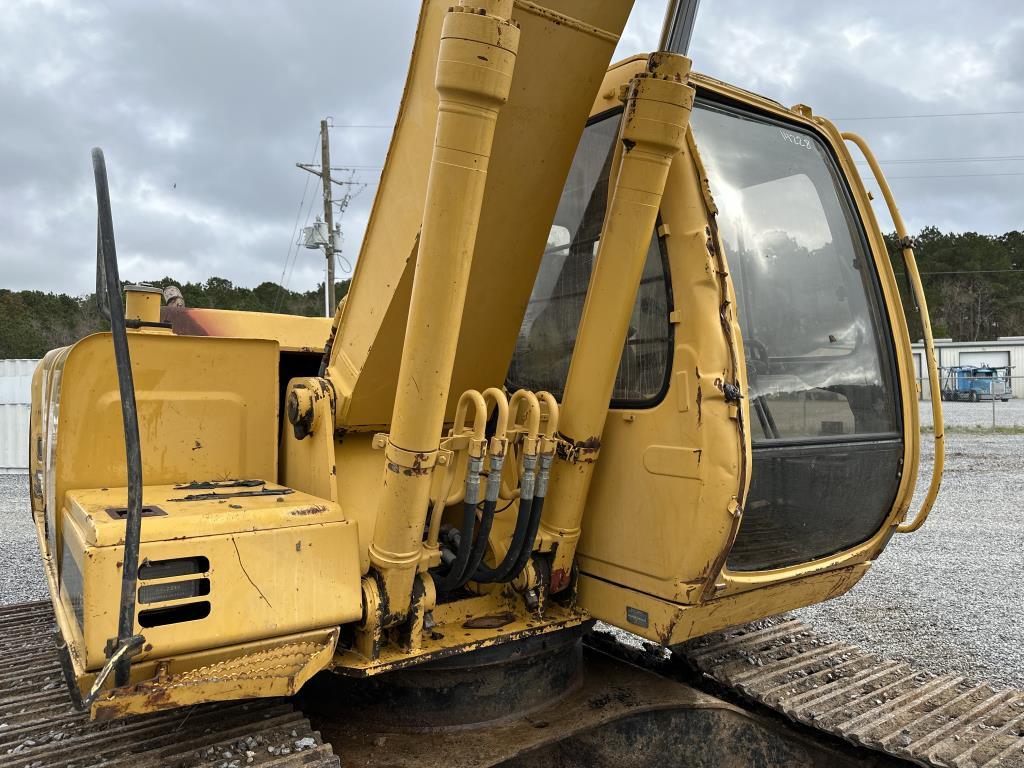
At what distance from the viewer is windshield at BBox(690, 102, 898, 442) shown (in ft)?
8.95

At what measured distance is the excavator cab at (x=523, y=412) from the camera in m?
2.12

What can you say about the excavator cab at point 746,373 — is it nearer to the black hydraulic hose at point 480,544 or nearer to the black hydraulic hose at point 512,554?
the black hydraulic hose at point 512,554

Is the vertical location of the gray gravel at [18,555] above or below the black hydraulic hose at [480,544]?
below

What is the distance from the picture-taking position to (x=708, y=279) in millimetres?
2471

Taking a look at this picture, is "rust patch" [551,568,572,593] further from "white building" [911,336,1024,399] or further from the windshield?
"white building" [911,336,1024,399]

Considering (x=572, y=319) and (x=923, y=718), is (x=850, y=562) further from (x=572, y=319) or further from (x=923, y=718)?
(x=572, y=319)

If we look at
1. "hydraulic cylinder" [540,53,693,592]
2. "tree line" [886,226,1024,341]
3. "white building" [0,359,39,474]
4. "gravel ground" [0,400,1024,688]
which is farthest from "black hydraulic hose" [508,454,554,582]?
"tree line" [886,226,1024,341]

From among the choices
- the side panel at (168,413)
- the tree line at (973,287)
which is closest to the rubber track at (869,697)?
the side panel at (168,413)

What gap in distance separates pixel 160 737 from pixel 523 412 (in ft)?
4.68

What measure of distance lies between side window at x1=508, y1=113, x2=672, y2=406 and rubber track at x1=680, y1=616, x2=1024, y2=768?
130 cm

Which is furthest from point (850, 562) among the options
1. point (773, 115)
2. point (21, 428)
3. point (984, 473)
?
point (21, 428)

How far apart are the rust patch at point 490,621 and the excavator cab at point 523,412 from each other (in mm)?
11

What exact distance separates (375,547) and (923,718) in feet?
6.54

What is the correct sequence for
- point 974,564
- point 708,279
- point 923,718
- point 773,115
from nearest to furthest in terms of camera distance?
point 708,279 < point 923,718 < point 773,115 < point 974,564
